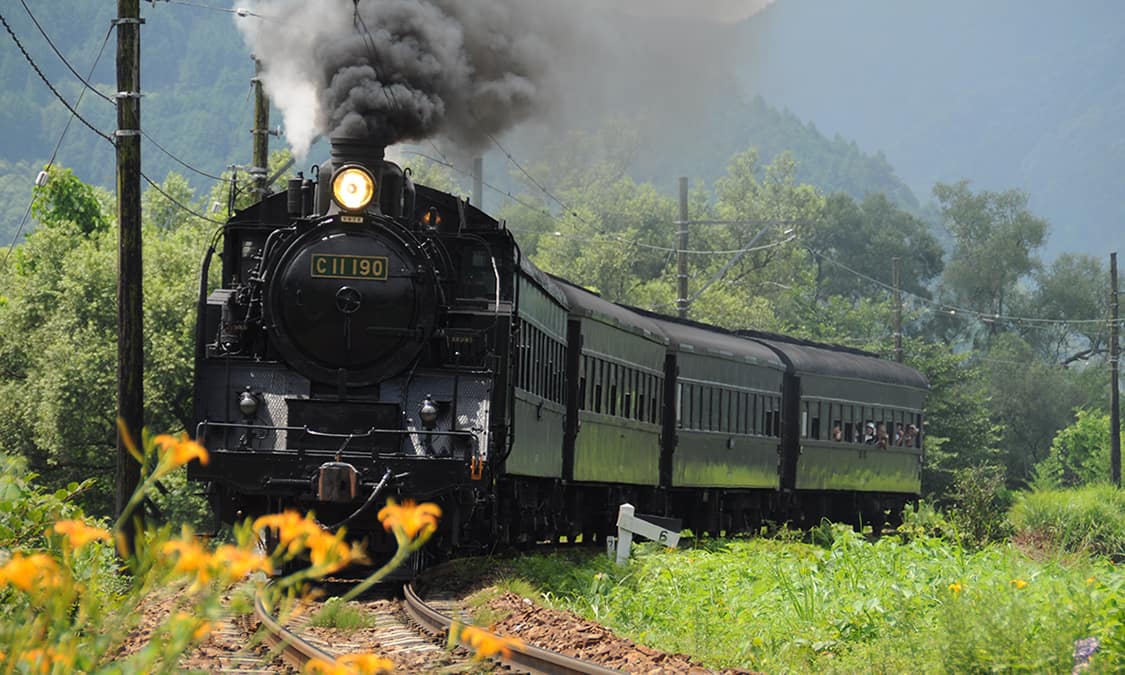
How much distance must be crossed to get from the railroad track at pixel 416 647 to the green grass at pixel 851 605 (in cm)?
137

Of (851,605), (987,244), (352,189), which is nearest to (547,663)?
(851,605)

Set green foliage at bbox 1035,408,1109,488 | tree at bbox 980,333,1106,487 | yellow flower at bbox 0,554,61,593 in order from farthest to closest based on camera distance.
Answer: tree at bbox 980,333,1106,487 → green foliage at bbox 1035,408,1109,488 → yellow flower at bbox 0,554,61,593

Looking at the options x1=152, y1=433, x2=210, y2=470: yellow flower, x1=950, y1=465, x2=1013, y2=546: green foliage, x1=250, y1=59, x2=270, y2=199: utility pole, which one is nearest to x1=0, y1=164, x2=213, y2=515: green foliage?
x1=250, y1=59, x2=270, y2=199: utility pole

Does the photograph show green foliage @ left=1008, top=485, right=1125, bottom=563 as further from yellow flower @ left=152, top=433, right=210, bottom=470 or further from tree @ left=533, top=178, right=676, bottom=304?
tree @ left=533, top=178, right=676, bottom=304

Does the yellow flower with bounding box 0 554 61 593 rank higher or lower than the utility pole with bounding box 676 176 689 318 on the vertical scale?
lower

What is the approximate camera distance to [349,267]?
533 inches

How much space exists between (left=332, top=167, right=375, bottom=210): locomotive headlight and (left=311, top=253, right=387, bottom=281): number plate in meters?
0.42

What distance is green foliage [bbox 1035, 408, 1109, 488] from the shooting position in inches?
2776

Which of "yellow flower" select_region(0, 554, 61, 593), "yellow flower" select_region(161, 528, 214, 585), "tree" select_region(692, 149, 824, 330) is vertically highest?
"tree" select_region(692, 149, 824, 330)

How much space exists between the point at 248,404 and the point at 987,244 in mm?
103914

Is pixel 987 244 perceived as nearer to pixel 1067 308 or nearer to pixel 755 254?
pixel 1067 308

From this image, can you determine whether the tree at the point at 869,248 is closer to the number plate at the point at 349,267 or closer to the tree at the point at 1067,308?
the tree at the point at 1067,308

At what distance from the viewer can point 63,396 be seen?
3603 cm

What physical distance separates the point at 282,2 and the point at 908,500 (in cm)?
2326
